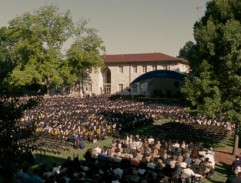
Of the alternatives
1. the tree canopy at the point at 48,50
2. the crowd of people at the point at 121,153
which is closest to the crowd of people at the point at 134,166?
the crowd of people at the point at 121,153

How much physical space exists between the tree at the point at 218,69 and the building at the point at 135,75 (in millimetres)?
41176

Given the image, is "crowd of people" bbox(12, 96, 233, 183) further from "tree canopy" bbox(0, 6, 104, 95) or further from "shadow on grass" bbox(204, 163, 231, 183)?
"tree canopy" bbox(0, 6, 104, 95)

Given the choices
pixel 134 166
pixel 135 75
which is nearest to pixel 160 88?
pixel 135 75

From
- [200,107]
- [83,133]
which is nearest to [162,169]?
[200,107]

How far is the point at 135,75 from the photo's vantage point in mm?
70750

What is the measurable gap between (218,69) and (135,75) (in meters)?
48.7

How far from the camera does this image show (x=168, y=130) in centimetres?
2778

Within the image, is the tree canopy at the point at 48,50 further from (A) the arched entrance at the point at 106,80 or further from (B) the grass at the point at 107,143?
(B) the grass at the point at 107,143

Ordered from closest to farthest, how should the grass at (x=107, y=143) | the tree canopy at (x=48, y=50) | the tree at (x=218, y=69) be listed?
the grass at (x=107, y=143)
the tree at (x=218, y=69)
the tree canopy at (x=48, y=50)

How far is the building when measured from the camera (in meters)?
67.1

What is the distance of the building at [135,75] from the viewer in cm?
6712

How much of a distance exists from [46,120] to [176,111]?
53.4ft

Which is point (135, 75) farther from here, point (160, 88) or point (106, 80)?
point (106, 80)

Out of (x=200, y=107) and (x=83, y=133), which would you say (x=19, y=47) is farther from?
(x=200, y=107)
